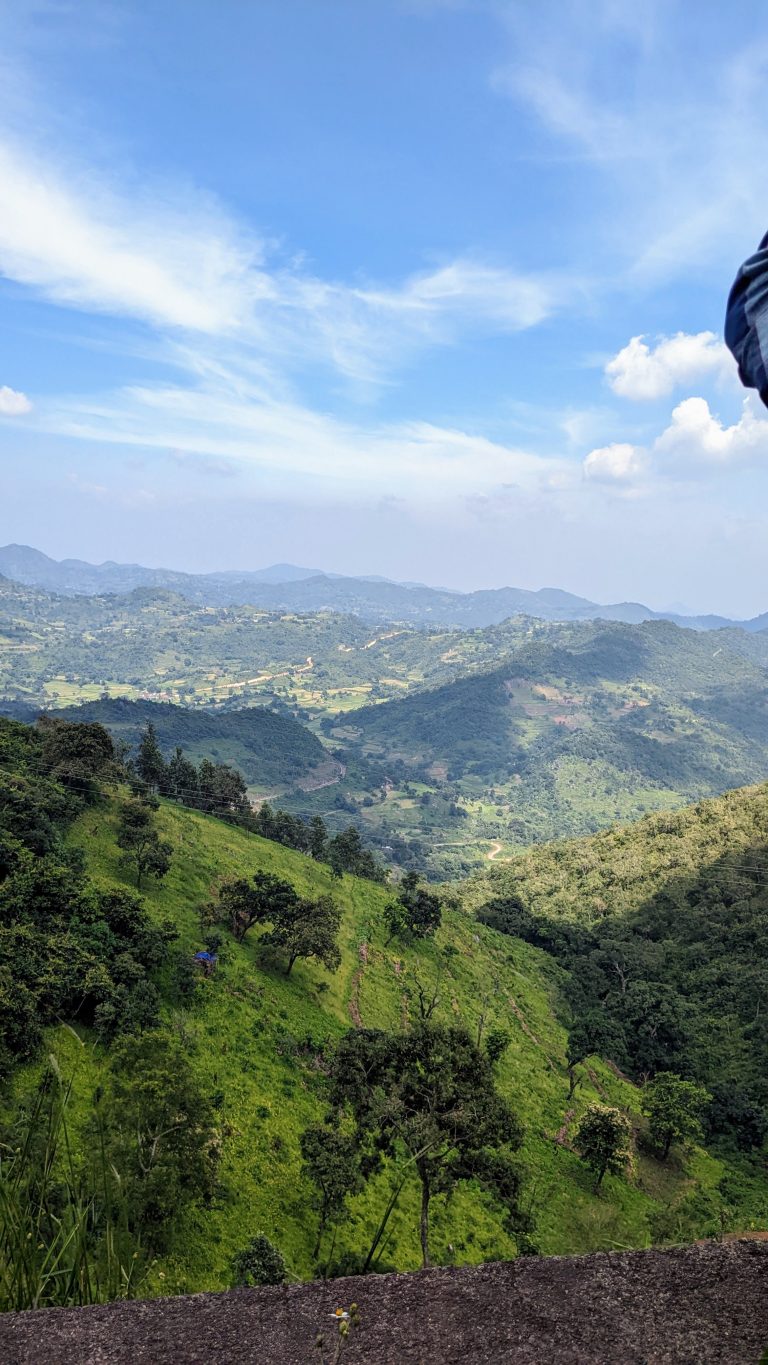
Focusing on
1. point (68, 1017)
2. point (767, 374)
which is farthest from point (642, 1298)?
point (68, 1017)

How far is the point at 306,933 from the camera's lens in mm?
41469

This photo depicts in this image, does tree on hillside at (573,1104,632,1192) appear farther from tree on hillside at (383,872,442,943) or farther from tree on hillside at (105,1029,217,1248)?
tree on hillside at (383,872,442,943)

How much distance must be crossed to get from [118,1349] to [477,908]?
8849cm

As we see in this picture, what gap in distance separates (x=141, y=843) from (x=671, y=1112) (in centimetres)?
3808

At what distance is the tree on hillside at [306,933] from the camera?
41.4 meters

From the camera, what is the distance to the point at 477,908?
8694 cm

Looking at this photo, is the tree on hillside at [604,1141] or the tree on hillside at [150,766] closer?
the tree on hillside at [604,1141]

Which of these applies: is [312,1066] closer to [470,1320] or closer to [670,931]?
[470,1320]

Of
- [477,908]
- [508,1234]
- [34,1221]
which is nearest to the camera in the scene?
[34,1221]

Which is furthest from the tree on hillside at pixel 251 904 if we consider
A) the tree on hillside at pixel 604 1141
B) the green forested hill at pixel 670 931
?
the green forested hill at pixel 670 931

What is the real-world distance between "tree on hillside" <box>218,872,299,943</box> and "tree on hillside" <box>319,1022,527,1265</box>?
84.1ft

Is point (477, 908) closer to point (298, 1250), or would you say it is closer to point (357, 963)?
point (357, 963)

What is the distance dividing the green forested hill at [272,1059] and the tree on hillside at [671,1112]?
149 cm

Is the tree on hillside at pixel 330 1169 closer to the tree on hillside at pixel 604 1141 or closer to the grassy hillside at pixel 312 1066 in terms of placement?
the grassy hillside at pixel 312 1066
